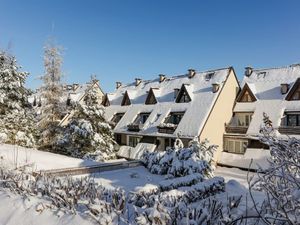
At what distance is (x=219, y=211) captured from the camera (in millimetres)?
5090

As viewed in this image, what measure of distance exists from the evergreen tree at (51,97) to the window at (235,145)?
15881 millimetres

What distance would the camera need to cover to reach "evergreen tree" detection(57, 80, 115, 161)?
28.0 meters

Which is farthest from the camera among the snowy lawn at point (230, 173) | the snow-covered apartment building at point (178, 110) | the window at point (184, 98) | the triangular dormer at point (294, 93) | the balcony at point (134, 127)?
the balcony at point (134, 127)

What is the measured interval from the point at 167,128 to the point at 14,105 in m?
13.9

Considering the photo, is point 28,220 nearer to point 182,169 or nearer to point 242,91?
point 182,169

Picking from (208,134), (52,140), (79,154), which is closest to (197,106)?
(208,134)

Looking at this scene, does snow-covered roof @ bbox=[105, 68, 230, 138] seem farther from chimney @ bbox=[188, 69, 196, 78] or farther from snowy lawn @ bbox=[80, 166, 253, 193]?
snowy lawn @ bbox=[80, 166, 253, 193]

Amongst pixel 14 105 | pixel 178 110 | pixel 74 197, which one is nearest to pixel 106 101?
pixel 178 110

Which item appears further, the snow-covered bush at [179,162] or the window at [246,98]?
the window at [246,98]

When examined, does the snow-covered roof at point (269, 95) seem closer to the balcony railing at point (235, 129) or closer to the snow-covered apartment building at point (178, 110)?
the balcony railing at point (235, 129)

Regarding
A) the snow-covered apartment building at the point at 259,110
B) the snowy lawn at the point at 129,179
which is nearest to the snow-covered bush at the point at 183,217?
the snowy lawn at the point at 129,179

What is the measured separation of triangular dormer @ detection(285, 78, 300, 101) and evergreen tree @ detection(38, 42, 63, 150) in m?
20.5

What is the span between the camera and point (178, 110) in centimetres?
3119

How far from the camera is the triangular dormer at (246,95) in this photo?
29.6 meters
